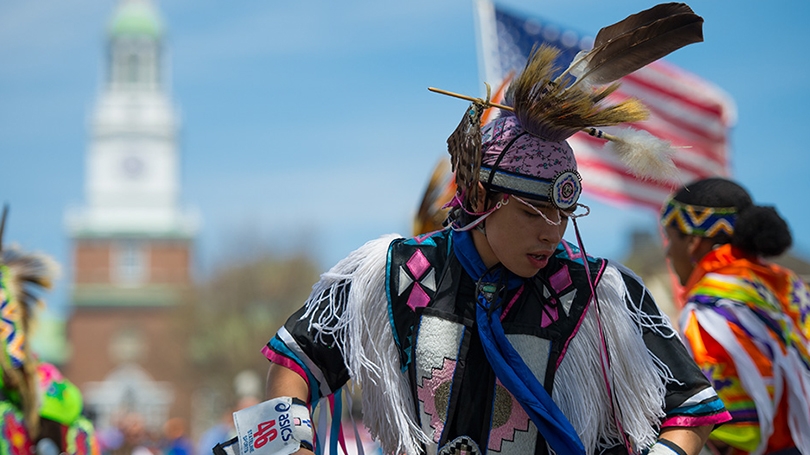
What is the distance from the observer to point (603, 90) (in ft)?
9.46

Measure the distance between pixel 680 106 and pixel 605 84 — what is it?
6.49 meters

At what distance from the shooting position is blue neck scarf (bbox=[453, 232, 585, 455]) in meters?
2.82

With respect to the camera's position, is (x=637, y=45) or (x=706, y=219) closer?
(x=637, y=45)

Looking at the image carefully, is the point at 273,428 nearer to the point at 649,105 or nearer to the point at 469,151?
the point at 469,151

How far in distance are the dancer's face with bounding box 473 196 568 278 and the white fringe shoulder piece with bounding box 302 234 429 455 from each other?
1.12 feet

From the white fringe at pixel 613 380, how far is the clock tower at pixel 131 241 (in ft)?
165

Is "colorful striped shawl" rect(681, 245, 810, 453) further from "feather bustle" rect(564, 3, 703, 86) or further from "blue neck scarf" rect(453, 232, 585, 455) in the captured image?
"feather bustle" rect(564, 3, 703, 86)

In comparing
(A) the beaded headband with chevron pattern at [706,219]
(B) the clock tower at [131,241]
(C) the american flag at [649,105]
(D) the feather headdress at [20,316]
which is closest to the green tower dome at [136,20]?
(B) the clock tower at [131,241]

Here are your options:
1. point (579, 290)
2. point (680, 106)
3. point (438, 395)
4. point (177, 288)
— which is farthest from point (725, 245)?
point (177, 288)

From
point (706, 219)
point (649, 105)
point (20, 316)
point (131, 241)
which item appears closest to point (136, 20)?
point (131, 241)

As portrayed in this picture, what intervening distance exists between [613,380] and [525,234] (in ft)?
1.51

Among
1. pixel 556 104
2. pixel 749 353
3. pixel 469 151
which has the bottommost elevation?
pixel 749 353

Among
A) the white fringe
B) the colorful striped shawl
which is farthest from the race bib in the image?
the colorful striped shawl

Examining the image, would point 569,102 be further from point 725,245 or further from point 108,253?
point 108,253
